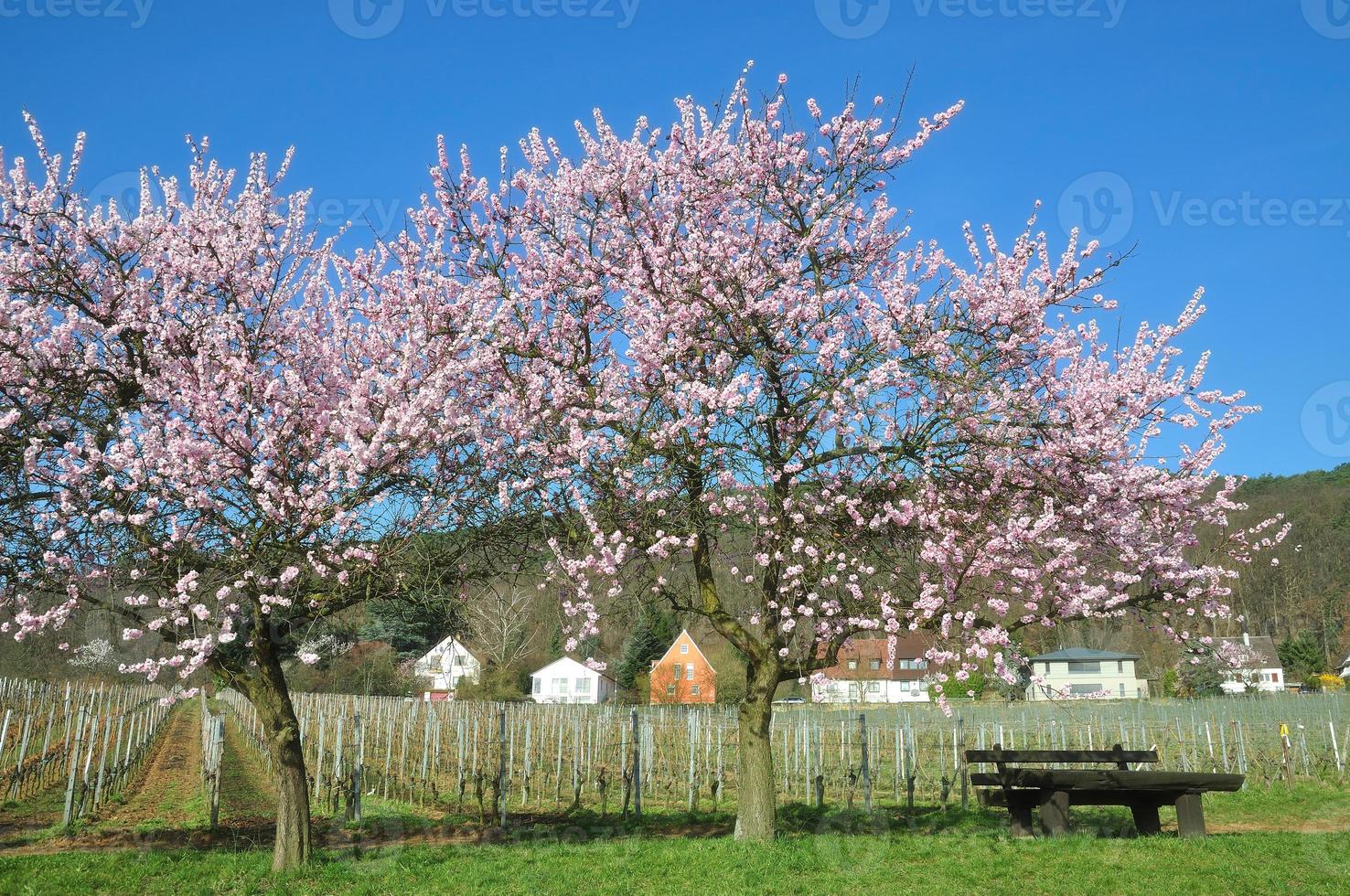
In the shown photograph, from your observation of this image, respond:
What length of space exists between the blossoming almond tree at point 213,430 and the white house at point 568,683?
1927 inches

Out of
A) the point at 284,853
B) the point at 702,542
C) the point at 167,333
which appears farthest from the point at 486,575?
the point at 167,333

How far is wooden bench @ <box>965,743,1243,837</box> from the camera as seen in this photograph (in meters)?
10.0

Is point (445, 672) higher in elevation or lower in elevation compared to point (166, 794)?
higher

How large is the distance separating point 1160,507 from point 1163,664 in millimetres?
66210

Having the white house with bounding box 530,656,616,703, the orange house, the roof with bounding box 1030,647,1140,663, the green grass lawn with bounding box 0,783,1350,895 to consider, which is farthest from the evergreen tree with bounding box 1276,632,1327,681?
the green grass lawn with bounding box 0,783,1350,895

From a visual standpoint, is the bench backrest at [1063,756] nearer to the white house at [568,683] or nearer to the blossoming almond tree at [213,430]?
the blossoming almond tree at [213,430]

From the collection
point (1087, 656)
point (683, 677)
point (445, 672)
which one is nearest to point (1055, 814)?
point (445, 672)

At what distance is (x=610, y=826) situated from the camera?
13266 millimetres

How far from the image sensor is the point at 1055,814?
10516 millimetres

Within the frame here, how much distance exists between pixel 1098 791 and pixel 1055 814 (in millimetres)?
605

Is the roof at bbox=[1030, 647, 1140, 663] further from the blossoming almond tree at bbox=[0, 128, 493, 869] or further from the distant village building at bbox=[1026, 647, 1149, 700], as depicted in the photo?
the blossoming almond tree at bbox=[0, 128, 493, 869]

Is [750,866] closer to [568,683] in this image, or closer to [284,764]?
[284,764]

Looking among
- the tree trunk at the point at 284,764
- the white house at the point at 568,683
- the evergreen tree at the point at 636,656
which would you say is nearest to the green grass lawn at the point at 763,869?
the tree trunk at the point at 284,764

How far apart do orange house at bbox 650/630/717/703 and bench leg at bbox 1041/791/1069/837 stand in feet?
115
